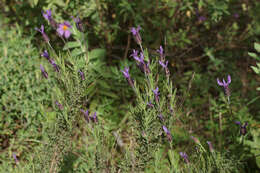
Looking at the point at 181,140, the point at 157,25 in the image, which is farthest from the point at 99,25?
the point at 181,140

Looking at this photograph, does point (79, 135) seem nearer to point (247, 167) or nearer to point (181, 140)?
point (181, 140)

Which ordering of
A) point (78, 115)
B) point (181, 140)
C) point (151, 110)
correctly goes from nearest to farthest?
point (151, 110) → point (78, 115) → point (181, 140)

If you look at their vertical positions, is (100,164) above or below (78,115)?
below

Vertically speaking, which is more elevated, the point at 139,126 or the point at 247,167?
the point at 139,126

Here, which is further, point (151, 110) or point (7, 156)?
point (7, 156)

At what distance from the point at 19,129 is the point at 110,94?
766 millimetres

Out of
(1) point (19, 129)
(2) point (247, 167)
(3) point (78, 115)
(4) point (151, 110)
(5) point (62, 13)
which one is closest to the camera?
(4) point (151, 110)

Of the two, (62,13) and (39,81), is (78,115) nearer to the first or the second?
(39,81)

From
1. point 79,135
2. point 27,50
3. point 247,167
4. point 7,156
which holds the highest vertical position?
point 27,50

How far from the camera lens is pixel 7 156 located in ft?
6.77

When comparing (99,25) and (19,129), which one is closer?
(19,129)

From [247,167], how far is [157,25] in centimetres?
140

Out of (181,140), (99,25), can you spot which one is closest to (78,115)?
(181,140)

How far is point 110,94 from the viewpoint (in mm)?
2484
